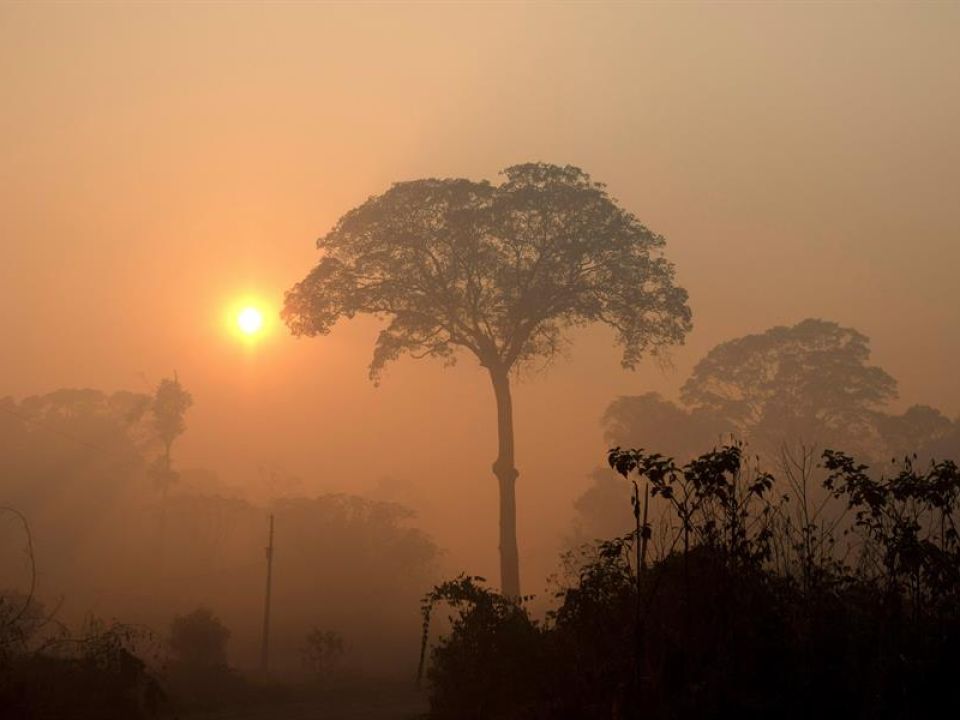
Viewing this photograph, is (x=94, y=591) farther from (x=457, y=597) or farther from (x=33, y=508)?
(x=457, y=597)

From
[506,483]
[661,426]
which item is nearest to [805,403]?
[661,426]

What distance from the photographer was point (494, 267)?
3272 cm

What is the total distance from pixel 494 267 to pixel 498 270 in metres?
0.18

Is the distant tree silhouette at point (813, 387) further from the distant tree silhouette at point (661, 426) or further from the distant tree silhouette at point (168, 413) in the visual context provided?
the distant tree silhouette at point (168, 413)

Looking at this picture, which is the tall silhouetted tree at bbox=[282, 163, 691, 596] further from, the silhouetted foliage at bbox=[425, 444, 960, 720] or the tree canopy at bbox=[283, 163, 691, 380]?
the silhouetted foliage at bbox=[425, 444, 960, 720]

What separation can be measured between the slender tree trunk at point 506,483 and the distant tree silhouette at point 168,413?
4532cm

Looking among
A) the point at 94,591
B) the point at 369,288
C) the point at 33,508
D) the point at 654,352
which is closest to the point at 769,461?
the point at 654,352

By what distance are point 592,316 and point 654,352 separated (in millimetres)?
2564

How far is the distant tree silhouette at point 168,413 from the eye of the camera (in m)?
72.0

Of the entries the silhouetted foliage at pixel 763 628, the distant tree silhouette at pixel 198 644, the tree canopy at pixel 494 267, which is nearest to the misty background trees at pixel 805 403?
the tree canopy at pixel 494 267

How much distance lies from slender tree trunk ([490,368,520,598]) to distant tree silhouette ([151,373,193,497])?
4532cm

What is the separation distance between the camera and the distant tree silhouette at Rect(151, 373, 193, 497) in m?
72.0

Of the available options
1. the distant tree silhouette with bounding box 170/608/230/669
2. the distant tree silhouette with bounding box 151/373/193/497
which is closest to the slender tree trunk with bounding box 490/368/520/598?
the distant tree silhouette with bounding box 170/608/230/669

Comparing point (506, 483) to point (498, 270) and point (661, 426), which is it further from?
point (661, 426)
